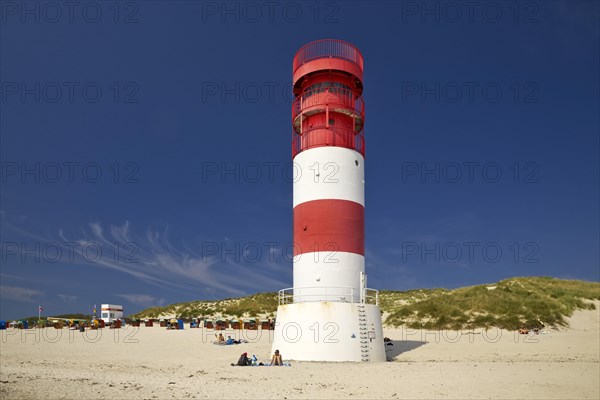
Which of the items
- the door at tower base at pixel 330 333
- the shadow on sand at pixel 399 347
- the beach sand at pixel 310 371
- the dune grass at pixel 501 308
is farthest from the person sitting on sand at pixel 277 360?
the dune grass at pixel 501 308

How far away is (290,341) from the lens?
1883 centimetres

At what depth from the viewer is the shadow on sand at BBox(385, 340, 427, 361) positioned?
2220 centimetres

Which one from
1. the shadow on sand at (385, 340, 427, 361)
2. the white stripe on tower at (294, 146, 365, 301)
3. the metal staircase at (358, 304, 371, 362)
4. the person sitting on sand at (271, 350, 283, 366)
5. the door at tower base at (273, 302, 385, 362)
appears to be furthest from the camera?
the shadow on sand at (385, 340, 427, 361)

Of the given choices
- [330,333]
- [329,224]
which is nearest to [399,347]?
[330,333]

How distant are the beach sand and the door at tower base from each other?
0.66 meters

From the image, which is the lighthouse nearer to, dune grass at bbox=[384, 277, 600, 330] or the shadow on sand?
the shadow on sand

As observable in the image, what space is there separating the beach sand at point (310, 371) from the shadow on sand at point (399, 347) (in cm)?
5

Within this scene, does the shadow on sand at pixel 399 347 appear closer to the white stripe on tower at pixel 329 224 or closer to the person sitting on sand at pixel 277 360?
the white stripe on tower at pixel 329 224

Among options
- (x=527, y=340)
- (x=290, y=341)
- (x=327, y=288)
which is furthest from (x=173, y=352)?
(x=527, y=340)

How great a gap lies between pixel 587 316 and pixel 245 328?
945 inches

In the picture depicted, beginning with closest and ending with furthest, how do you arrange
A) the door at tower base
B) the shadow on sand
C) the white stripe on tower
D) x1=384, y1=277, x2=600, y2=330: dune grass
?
the door at tower base < the white stripe on tower < the shadow on sand < x1=384, y1=277, x2=600, y2=330: dune grass

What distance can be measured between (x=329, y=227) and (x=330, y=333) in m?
4.00

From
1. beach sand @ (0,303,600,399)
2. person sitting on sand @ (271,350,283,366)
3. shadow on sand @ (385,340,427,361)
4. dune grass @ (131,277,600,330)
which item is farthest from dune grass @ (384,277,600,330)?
person sitting on sand @ (271,350,283,366)

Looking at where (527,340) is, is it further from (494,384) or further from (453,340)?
(494,384)
